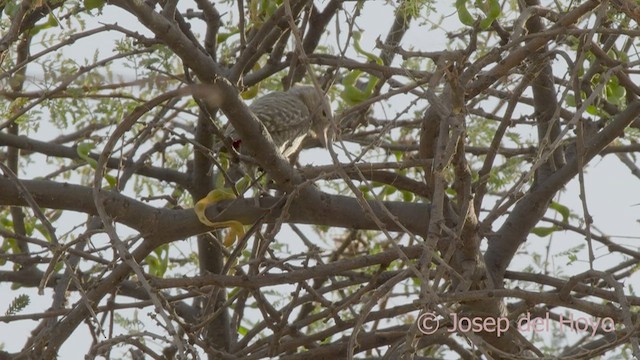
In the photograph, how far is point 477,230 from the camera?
2682 mm

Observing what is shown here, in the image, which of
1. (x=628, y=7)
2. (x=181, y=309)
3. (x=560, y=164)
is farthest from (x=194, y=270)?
(x=628, y=7)

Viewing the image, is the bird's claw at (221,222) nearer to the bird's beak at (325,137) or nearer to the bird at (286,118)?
the bird's beak at (325,137)

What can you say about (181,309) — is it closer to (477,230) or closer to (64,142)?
(64,142)

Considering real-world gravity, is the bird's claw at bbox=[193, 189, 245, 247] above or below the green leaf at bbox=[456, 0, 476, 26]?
below

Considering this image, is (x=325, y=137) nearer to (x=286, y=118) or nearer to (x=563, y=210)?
(x=563, y=210)

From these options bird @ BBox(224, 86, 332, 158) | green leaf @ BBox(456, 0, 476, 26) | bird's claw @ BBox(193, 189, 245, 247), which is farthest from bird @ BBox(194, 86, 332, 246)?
green leaf @ BBox(456, 0, 476, 26)

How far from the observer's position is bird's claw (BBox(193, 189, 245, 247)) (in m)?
2.82

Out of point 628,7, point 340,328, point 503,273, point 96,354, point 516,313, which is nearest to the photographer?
point 96,354

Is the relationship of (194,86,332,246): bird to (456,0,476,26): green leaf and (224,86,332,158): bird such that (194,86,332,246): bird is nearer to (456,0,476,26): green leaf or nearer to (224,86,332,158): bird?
(224,86,332,158): bird

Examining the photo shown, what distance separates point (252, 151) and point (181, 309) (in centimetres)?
132

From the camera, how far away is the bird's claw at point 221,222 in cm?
282

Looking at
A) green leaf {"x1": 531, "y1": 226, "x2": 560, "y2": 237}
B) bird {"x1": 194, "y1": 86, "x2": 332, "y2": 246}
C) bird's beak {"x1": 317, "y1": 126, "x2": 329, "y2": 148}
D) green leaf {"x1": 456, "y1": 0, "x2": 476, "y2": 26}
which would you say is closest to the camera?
bird's beak {"x1": 317, "y1": 126, "x2": 329, "y2": 148}

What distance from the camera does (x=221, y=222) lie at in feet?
9.38

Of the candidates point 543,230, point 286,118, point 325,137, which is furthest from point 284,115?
point 325,137
